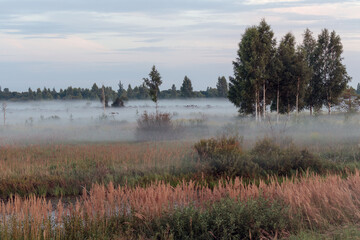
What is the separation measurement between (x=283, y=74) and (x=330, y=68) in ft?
25.8

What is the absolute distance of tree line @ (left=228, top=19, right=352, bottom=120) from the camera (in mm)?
35562

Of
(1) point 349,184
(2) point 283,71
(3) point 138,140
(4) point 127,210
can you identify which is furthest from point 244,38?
(4) point 127,210

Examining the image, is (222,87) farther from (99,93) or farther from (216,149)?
(216,149)

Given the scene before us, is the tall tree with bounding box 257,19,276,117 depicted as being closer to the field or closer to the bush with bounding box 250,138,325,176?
the bush with bounding box 250,138,325,176

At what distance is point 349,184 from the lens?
28.7 ft

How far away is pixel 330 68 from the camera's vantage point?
42656 mm

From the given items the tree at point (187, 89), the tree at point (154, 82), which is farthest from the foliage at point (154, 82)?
the tree at point (187, 89)

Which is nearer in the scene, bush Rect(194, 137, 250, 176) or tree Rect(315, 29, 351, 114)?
bush Rect(194, 137, 250, 176)

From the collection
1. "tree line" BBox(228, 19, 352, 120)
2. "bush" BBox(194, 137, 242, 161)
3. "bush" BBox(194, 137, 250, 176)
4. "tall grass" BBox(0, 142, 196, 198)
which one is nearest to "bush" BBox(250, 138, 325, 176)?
"bush" BBox(194, 137, 250, 176)

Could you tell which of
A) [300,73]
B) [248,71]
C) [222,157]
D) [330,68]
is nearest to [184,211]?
[222,157]

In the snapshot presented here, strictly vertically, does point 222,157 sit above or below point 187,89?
below

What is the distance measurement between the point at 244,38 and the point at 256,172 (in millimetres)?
26620

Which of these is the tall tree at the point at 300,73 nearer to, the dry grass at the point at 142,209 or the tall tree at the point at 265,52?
the tall tree at the point at 265,52

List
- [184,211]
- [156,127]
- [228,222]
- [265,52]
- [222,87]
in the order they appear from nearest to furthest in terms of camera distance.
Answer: [228,222] < [184,211] < [156,127] < [265,52] < [222,87]
